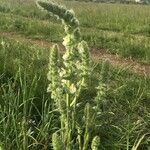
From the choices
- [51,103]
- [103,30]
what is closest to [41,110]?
[51,103]

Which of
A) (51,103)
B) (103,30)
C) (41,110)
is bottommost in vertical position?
(103,30)

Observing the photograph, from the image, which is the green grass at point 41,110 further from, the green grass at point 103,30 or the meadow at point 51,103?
the green grass at point 103,30

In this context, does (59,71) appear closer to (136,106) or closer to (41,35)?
(136,106)

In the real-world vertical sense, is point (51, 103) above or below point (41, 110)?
above

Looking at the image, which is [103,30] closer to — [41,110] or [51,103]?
[41,110]

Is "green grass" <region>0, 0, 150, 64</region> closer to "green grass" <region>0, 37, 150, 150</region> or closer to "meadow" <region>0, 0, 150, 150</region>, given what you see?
"meadow" <region>0, 0, 150, 150</region>

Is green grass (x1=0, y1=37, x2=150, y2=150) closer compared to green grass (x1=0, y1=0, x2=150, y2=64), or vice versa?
green grass (x1=0, y1=37, x2=150, y2=150)

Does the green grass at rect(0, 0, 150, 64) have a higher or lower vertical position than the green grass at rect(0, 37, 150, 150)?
lower

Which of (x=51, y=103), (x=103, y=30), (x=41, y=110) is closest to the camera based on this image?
(x=51, y=103)

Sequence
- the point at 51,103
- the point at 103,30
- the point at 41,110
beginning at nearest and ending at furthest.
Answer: the point at 51,103, the point at 41,110, the point at 103,30

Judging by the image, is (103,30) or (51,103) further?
(103,30)

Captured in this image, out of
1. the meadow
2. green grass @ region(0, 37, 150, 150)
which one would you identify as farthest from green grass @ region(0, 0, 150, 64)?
green grass @ region(0, 37, 150, 150)

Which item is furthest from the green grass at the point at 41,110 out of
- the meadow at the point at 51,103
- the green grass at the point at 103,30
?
the green grass at the point at 103,30

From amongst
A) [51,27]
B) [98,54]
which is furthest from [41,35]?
[98,54]
